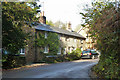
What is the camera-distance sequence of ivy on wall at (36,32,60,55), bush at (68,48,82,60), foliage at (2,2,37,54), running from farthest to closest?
bush at (68,48,82,60) → ivy on wall at (36,32,60,55) → foliage at (2,2,37,54)

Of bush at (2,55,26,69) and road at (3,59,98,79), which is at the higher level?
bush at (2,55,26,69)

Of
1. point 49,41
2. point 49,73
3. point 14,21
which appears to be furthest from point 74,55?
point 49,73

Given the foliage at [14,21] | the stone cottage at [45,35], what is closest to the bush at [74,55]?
the stone cottage at [45,35]

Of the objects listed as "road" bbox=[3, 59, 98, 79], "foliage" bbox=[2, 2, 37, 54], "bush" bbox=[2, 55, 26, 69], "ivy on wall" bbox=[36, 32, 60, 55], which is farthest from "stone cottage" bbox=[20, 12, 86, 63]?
"road" bbox=[3, 59, 98, 79]

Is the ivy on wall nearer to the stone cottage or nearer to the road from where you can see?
the stone cottage

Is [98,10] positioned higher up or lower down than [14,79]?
higher up

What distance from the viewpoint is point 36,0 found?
12.0 m

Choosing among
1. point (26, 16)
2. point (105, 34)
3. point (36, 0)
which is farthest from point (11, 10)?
point (105, 34)

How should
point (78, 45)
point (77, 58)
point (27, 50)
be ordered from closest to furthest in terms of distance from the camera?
1. point (27, 50)
2. point (77, 58)
3. point (78, 45)

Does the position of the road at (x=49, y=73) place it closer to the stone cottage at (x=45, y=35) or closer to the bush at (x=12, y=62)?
the bush at (x=12, y=62)

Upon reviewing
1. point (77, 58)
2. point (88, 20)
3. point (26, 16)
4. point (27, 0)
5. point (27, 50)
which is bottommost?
point (77, 58)

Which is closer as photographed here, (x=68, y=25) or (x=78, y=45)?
(x=78, y=45)

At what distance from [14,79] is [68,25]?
3311 cm

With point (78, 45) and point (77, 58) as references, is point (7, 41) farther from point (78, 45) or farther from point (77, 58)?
point (78, 45)
